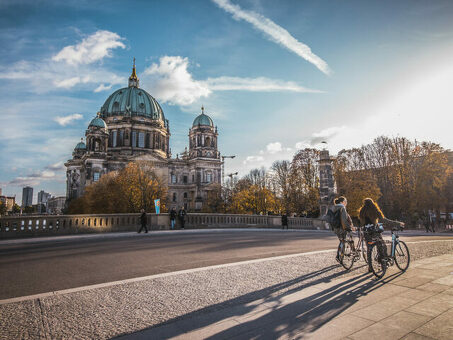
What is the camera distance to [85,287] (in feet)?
17.9

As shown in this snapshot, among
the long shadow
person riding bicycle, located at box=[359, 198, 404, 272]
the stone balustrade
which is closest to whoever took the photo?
the long shadow

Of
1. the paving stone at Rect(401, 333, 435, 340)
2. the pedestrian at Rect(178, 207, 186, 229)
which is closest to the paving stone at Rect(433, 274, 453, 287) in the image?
the paving stone at Rect(401, 333, 435, 340)

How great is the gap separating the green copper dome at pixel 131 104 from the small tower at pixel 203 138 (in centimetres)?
1389

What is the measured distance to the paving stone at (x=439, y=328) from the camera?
133 inches

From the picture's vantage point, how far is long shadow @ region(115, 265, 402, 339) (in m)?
3.62

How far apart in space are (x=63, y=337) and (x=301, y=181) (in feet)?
158

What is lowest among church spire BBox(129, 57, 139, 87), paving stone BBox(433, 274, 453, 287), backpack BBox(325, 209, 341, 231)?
paving stone BBox(433, 274, 453, 287)

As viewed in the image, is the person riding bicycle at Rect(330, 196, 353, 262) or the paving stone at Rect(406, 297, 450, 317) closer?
the paving stone at Rect(406, 297, 450, 317)

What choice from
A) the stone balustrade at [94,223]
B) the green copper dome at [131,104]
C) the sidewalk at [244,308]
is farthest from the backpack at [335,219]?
the green copper dome at [131,104]

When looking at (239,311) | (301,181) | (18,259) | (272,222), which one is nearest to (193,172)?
(301,181)

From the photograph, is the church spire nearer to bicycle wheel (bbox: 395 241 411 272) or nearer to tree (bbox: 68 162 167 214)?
tree (bbox: 68 162 167 214)

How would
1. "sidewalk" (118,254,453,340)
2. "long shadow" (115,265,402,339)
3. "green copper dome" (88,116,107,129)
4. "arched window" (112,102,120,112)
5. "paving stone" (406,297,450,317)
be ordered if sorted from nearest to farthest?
1. "sidewalk" (118,254,453,340)
2. "long shadow" (115,265,402,339)
3. "paving stone" (406,297,450,317)
4. "green copper dome" (88,116,107,129)
5. "arched window" (112,102,120,112)

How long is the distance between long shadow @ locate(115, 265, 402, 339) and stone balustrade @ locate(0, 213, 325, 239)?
16951 mm

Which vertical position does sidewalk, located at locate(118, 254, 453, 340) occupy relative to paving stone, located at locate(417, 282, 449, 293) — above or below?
below
